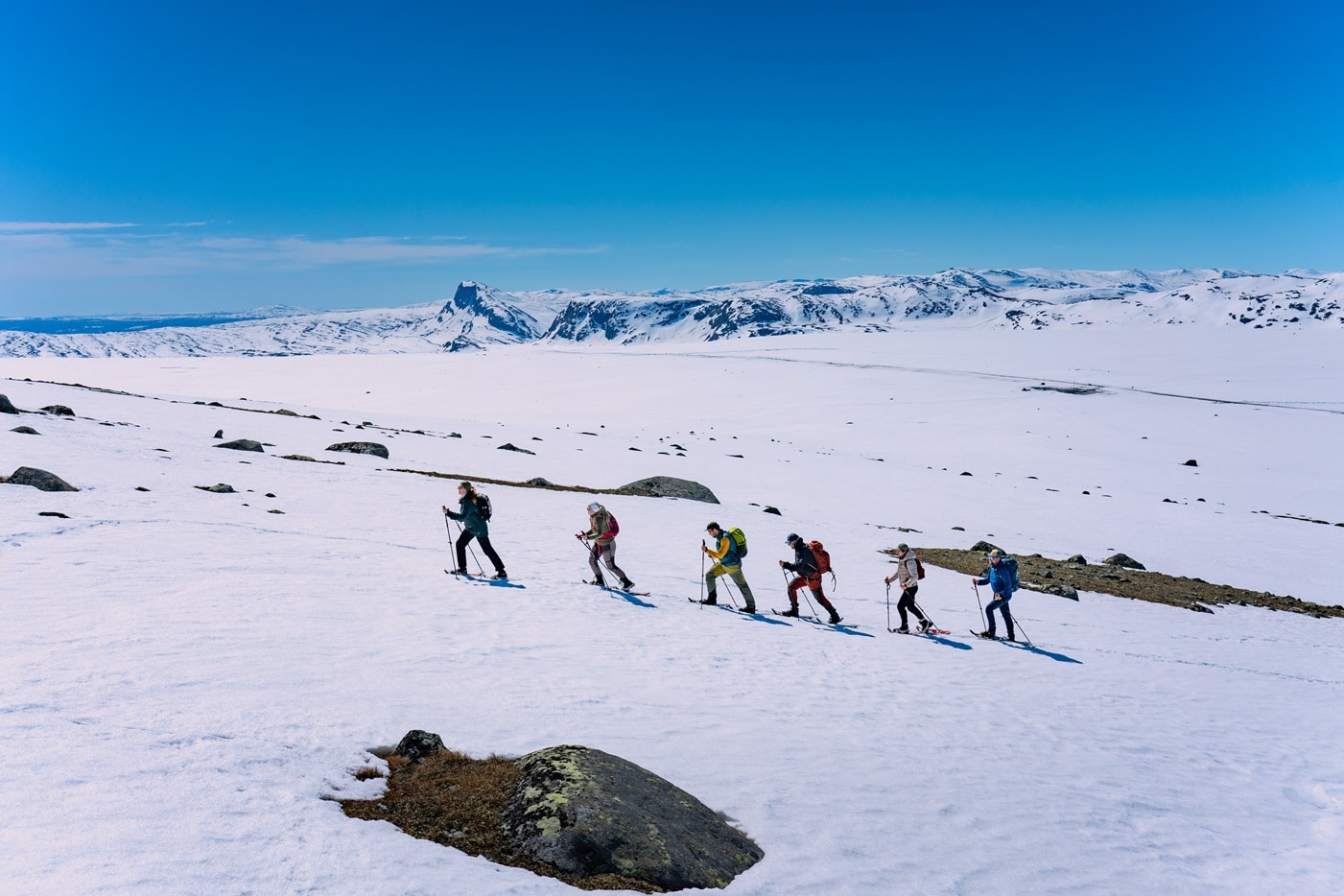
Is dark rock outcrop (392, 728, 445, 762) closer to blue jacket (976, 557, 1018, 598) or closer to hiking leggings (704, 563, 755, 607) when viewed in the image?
hiking leggings (704, 563, 755, 607)

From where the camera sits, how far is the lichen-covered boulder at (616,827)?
797 centimetres

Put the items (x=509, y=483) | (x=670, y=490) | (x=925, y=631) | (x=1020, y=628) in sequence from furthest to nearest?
(x=509, y=483) → (x=670, y=490) → (x=1020, y=628) → (x=925, y=631)

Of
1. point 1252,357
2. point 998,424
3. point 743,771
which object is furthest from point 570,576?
point 1252,357

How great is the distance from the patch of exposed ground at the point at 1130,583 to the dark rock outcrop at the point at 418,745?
2434 cm

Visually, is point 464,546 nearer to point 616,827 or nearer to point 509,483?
point 616,827

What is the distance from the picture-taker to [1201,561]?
35.7 m

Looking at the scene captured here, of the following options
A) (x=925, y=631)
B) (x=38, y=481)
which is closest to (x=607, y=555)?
(x=925, y=631)

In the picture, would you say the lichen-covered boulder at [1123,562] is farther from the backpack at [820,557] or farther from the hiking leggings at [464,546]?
the hiking leggings at [464,546]

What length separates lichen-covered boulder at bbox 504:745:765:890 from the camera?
7973 millimetres

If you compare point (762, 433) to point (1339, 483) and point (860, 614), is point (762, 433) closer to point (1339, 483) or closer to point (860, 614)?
point (1339, 483)

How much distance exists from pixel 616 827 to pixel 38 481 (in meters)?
22.3

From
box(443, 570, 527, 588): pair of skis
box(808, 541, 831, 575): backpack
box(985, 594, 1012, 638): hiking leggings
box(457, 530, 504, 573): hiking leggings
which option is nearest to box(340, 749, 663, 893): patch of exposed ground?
box(443, 570, 527, 588): pair of skis

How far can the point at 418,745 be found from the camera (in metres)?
10.1

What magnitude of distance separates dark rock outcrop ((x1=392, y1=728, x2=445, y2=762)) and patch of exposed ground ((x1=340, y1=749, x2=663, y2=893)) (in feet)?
0.33
